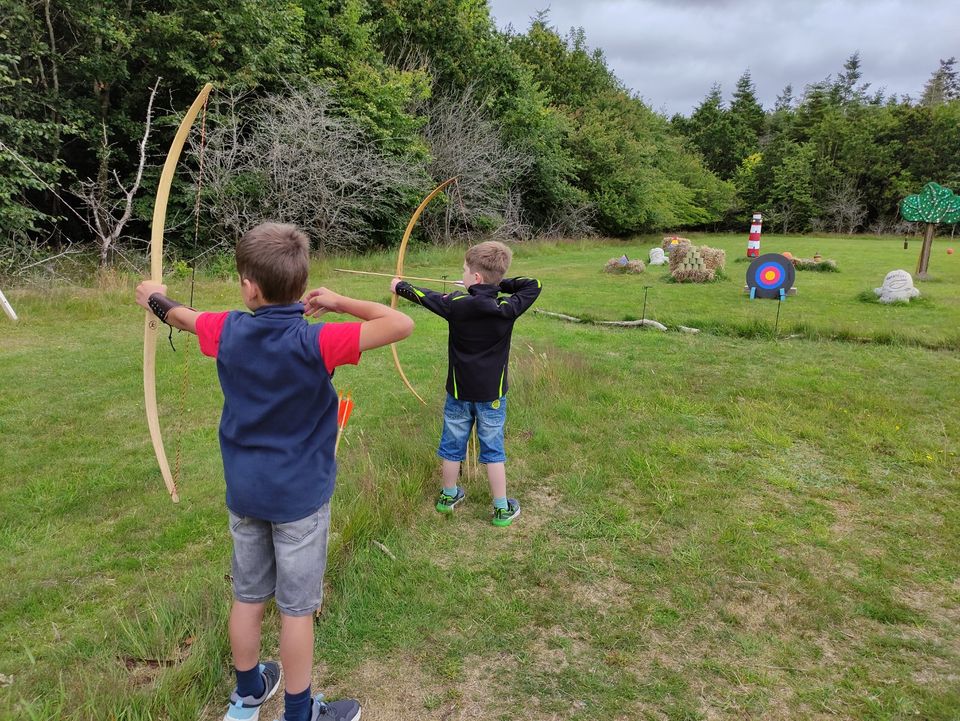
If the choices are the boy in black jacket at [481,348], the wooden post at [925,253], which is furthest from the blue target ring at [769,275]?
the boy in black jacket at [481,348]

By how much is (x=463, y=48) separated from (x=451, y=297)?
19525mm

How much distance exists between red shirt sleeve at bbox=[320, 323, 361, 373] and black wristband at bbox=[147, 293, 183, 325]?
1.80 ft

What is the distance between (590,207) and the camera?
26.1 m

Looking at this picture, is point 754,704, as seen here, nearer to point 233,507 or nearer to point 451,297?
point 233,507

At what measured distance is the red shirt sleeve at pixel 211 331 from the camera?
159cm

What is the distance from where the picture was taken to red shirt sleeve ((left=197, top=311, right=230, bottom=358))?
1.59 m

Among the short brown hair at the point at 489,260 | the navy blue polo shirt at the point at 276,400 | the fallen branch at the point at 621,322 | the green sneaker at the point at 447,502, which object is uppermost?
the short brown hair at the point at 489,260

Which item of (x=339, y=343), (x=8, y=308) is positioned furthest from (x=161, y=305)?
(x=8, y=308)

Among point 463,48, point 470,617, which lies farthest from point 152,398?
point 463,48

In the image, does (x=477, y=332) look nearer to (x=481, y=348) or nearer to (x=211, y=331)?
(x=481, y=348)

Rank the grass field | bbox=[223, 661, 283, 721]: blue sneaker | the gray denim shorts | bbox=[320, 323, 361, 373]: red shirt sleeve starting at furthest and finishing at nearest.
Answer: the grass field, bbox=[223, 661, 283, 721]: blue sneaker, the gray denim shorts, bbox=[320, 323, 361, 373]: red shirt sleeve

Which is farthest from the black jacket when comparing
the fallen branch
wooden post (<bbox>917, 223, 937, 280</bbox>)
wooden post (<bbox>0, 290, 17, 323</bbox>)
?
wooden post (<bbox>917, 223, 937, 280</bbox>)

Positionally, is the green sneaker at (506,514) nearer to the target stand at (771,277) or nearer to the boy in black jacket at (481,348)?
the boy in black jacket at (481,348)

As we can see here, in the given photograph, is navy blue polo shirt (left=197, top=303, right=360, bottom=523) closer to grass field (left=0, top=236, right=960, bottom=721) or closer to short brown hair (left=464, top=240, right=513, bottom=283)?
grass field (left=0, top=236, right=960, bottom=721)
